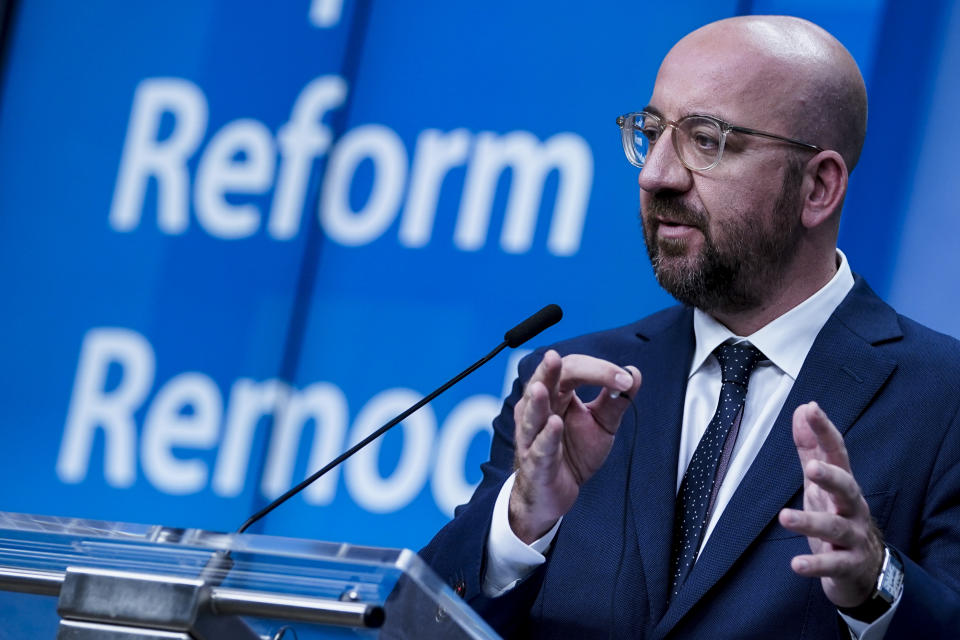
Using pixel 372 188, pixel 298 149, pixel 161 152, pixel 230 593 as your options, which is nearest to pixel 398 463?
pixel 372 188

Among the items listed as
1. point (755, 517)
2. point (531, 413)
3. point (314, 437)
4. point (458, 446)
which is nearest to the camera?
point (531, 413)

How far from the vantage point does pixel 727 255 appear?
1888 mm

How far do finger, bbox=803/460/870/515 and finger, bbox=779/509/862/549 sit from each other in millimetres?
15

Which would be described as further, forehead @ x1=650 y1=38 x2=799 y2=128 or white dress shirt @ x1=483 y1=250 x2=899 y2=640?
forehead @ x1=650 y1=38 x2=799 y2=128

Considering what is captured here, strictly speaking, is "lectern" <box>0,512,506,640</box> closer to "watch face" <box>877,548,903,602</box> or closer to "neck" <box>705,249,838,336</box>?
"watch face" <box>877,548,903,602</box>

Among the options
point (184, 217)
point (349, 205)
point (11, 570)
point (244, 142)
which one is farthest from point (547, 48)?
point (11, 570)

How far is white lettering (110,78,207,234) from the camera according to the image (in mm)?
3365

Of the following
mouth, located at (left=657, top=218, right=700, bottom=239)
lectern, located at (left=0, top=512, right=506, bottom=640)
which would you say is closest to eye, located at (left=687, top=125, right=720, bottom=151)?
mouth, located at (left=657, top=218, right=700, bottom=239)

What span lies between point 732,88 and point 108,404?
210 cm

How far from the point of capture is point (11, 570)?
3.57ft

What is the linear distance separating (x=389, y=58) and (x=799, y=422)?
7.24 ft

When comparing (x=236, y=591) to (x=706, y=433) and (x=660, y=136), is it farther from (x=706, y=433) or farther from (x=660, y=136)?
(x=660, y=136)

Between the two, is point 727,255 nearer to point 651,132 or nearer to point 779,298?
point 779,298

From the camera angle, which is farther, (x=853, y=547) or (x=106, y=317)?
(x=106, y=317)
